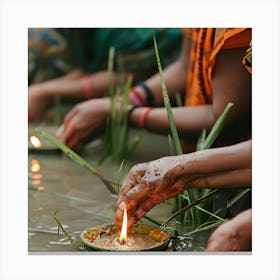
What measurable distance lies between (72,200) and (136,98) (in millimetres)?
377

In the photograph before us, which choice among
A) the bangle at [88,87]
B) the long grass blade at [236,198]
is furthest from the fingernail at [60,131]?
the long grass blade at [236,198]

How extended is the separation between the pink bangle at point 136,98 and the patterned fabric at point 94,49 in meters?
0.09

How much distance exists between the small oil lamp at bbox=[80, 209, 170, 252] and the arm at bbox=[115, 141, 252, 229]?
31mm

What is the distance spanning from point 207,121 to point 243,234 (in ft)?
1.12

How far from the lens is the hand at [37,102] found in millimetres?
1822

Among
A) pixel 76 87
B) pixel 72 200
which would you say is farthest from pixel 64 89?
pixel 72 200

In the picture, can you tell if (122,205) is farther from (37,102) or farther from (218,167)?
(37,102)

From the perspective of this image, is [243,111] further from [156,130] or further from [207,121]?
[156,130]

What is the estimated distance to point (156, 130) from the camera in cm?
181

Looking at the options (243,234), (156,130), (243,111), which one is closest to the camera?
(243,234)

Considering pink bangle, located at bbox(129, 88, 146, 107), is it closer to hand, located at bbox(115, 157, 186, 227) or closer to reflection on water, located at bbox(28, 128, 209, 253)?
reflection on water, located at bbox(28, 128, 209, 253)

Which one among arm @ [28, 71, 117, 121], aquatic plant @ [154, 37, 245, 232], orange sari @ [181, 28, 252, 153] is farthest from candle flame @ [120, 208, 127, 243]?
arm @ [28, 71, 117, 121]

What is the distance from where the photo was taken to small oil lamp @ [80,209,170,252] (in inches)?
56.6
